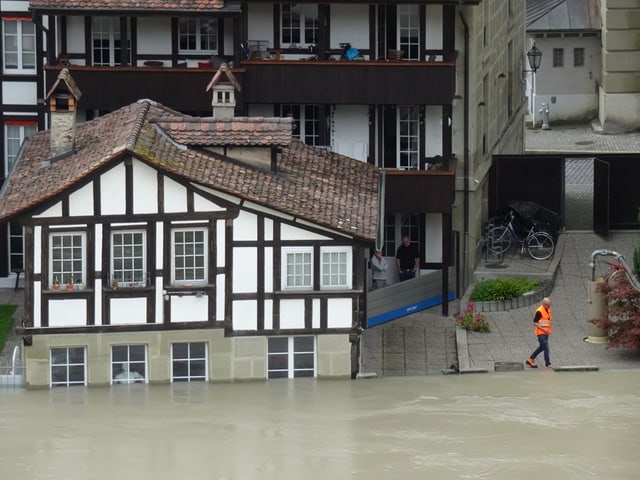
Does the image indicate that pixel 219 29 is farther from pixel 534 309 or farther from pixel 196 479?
pixel 196 479

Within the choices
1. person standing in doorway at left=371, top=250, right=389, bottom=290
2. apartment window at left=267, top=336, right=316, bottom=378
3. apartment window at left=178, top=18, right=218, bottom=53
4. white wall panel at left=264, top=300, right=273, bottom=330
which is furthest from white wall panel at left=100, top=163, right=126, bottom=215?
apartment window at left=178, top=18, right=218, bottom=53

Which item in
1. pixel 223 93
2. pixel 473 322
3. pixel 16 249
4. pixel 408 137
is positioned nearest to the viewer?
pixel 223 93

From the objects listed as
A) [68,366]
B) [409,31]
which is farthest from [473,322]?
[68,366]

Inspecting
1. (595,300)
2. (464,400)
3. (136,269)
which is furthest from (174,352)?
(595,300)

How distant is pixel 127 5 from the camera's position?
51.7 metres

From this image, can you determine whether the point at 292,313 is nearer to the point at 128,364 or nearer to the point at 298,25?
the point at 128,364

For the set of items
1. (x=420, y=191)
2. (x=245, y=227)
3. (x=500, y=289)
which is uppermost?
(x=420, y=191)

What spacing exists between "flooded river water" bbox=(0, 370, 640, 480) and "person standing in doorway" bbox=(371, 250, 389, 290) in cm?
579

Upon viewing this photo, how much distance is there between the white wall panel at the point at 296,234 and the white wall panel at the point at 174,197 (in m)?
2.17

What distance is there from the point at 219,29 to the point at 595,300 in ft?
40.6

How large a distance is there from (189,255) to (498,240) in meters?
11.9

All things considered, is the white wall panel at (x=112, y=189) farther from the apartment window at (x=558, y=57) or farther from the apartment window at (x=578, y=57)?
the apartment window at (x=558, y=57)

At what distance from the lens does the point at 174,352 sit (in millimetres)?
45594

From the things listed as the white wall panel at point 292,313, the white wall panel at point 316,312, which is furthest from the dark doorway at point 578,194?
the white wall panel at point 292,313
